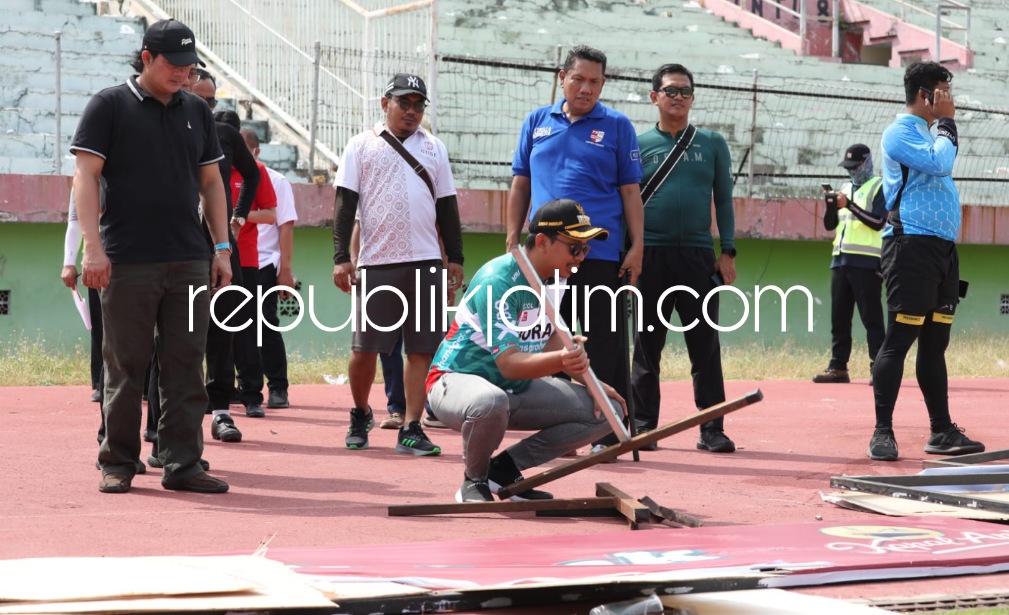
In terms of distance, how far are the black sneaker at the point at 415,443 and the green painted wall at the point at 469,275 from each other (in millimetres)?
5991

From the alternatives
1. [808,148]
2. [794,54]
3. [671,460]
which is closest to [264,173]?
[671,460]

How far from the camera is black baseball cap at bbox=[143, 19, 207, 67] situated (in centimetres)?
640

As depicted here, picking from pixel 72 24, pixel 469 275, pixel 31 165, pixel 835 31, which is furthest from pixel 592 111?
pixel 835 31

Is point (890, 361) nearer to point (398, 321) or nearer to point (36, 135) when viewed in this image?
point (398, 321)

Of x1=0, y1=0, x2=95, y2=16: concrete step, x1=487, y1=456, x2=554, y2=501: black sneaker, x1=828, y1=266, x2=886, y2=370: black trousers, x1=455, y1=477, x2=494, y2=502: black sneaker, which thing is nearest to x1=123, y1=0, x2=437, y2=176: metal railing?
x1=0, y1=0, x2=95, y2=16: concrete step

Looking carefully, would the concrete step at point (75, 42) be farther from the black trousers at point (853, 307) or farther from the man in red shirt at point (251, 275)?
the black trousers at point (853, 307)

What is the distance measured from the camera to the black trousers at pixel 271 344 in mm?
10125

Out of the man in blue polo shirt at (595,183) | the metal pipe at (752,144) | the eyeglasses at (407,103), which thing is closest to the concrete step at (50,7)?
the metal pipe at (752,144)

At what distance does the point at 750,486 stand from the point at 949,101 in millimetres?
2488

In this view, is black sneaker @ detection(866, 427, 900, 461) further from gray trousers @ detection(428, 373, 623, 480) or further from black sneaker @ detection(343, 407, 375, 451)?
black sneaker @ detection(343, 407, 375, 451)

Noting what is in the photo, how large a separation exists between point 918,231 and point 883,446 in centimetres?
121

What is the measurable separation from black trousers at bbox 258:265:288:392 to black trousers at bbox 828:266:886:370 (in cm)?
500

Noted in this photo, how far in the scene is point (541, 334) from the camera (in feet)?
20.9

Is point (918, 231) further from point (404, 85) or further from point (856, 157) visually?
point (856, 157)
